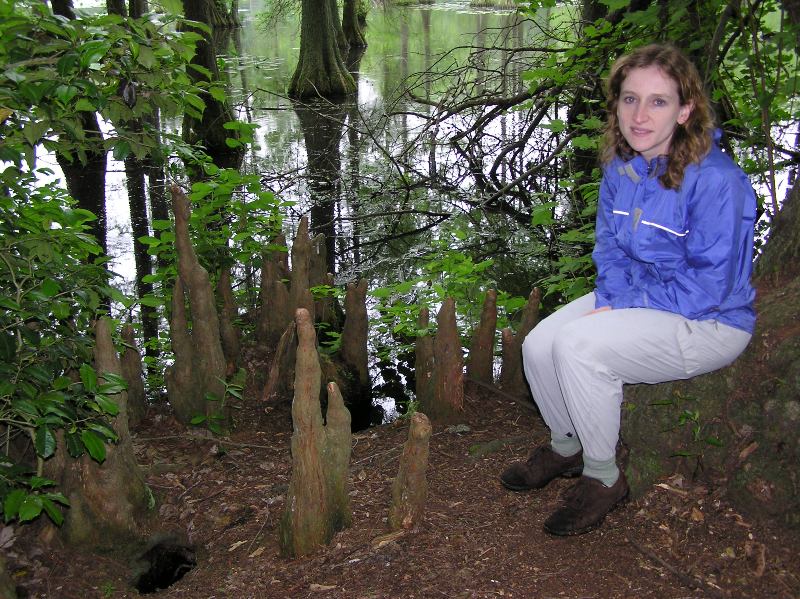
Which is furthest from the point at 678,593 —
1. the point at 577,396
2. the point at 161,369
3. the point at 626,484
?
the point at 161,369

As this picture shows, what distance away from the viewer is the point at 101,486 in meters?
2.63

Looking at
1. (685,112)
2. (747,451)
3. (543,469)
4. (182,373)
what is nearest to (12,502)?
(182,373)

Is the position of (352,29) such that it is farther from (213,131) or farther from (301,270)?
(301,270)

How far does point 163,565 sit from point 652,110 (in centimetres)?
231

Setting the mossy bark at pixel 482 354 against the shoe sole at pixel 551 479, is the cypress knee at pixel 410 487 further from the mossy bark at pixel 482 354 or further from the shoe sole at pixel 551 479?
the mossy bark at pixel 482 354

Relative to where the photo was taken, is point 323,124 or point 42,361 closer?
point 42,361

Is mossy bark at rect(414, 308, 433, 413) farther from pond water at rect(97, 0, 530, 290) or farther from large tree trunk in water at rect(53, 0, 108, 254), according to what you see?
Answer: large tree trunk in water at rect(53, 0, 108, 254)

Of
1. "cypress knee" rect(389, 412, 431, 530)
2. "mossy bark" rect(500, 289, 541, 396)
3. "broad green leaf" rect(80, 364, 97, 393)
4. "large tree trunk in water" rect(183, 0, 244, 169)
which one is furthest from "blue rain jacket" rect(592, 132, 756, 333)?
"large tree trunk in water" rect(183, 0, 244, 169)

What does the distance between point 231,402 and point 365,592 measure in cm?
199

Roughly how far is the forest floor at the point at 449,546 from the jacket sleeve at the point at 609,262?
0.61 meters

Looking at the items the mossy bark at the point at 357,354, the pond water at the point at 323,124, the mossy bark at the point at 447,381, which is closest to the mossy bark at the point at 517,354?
the mossy bark at the point at 447,381

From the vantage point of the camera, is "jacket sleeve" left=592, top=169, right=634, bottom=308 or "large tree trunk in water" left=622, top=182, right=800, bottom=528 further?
"jacket sleeve" left=592, top=169, right=634, bottom=308

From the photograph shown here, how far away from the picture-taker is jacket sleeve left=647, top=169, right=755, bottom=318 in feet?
6.97

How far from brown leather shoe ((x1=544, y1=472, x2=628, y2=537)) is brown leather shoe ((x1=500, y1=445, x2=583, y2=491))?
8.4 inches
